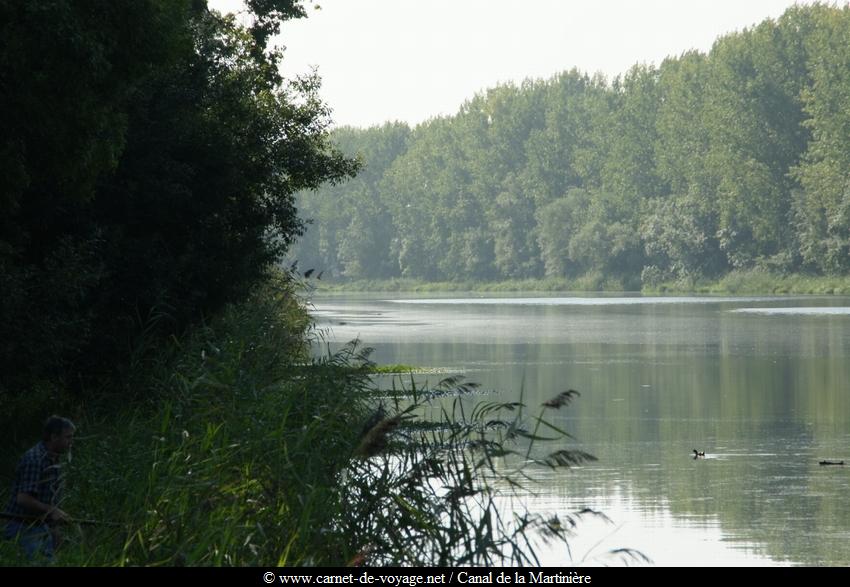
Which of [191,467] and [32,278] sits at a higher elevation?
[32,278]

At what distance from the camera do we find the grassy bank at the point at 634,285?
298 ft

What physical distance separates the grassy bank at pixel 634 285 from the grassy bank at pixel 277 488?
199ft

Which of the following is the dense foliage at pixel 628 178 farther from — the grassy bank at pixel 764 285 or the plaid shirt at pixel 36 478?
the plaid shirt at pixel 36 478

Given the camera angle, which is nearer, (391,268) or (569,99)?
(569,99)

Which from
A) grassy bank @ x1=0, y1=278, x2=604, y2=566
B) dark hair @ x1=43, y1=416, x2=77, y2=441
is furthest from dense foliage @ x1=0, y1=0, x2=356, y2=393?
dark hair @ x1=43, y1=416, x2=77, y2=441

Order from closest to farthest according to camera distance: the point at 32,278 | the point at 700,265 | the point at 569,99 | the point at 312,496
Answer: the point at 312,496, the point at 32,278, the point at 700,265, the point at 569,99

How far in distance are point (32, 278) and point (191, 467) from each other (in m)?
3.58

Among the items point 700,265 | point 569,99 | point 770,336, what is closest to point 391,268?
point 569,99

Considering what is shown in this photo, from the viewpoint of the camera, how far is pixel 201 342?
1784 cm

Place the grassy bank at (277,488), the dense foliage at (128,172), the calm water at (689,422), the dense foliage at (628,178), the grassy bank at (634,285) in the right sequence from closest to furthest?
the grassy bank at (277,488) → the dense foliage at (128,172) → the calm water at (689,422) → the grassy bank at (634,285) → the dense foliage at (628,178)

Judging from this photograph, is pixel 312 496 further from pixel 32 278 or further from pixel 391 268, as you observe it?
pixel 391 268

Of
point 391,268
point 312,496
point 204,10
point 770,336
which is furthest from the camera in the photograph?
point 391,268

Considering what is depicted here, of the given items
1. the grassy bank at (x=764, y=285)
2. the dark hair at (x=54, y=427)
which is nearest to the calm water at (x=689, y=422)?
the dark hair at (x=54, y=427)

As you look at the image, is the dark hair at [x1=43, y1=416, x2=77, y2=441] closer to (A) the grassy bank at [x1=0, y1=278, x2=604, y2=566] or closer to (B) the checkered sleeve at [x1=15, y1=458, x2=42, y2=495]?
(B) the checkered sleeve at [x1=15, y1=458, x2=42, y2=495]
